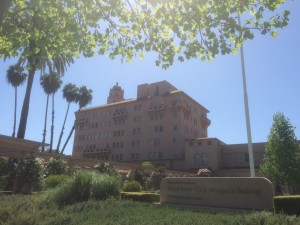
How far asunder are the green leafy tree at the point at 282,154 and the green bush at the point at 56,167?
26.7 m

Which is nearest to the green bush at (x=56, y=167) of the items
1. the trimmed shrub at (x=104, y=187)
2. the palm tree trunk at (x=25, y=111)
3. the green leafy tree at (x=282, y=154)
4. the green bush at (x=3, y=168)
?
the palm tree trunk at (x=25, y=111)

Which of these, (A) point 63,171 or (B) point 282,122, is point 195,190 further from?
(B) point 282,122

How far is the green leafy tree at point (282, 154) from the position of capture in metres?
39.5

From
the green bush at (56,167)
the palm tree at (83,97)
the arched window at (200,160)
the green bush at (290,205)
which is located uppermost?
the palm tree at (83,97)

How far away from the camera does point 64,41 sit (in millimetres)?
12219

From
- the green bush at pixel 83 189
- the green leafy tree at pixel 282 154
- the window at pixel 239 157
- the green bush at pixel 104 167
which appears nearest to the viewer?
the green bush at pixel 83 189

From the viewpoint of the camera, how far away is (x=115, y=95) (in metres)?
94.3

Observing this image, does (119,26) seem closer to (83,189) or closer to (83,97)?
(83,189)

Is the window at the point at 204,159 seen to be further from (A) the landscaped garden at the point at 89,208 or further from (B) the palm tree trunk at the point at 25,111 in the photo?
(A) the landscaped garden at the point at 89,208

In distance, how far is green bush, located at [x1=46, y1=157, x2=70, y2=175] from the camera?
29547 mm

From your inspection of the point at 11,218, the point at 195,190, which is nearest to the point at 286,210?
the point at 195,190

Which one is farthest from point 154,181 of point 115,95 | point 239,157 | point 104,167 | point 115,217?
point 115,95

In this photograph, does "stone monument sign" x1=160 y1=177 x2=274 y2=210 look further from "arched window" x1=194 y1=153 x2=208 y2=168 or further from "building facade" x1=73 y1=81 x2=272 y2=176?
"arched window" x1=194 y1=153 x2=208 y2=168

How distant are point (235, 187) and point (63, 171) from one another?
1988 centimetres
